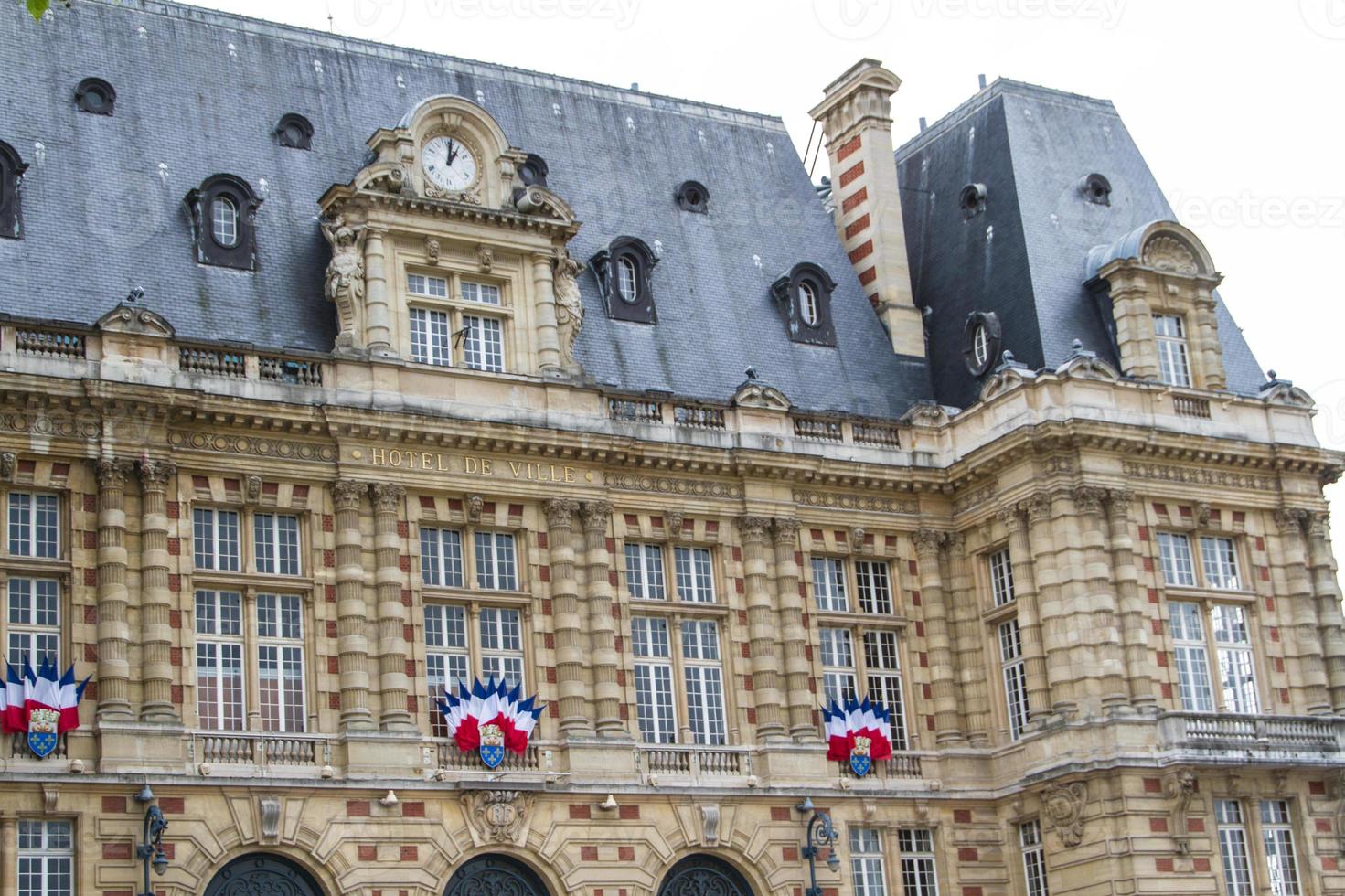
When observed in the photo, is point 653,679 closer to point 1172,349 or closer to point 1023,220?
point 1172,349

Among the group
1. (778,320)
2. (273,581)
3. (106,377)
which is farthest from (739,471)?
(106,377)

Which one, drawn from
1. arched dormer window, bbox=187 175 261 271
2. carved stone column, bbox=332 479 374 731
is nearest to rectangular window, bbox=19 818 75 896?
carved stone column, bbox=332 479 374 731

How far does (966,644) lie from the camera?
40469mm

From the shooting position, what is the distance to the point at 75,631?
32531 millimetres

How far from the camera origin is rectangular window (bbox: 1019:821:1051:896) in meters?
38.5

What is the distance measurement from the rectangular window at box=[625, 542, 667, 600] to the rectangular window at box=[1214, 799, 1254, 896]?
1077 centimetres

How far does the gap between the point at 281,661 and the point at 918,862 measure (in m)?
12.4

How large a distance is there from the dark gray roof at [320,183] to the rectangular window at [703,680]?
4874 mm

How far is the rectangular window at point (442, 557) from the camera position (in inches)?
1423

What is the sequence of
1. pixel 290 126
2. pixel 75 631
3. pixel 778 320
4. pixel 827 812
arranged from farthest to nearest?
pixel 778 320, pixel 290 126, pixel 827 812, pixel 75 631

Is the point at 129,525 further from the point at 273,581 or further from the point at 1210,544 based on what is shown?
the point at 1210,544

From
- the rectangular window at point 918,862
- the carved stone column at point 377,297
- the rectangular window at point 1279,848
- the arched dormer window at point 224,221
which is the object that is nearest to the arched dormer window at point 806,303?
the carved stone column at point 377,297

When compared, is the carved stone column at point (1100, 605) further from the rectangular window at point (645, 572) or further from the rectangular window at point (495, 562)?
the rectangular window at point (495, 562)

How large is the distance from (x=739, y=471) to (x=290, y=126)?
425 inches
